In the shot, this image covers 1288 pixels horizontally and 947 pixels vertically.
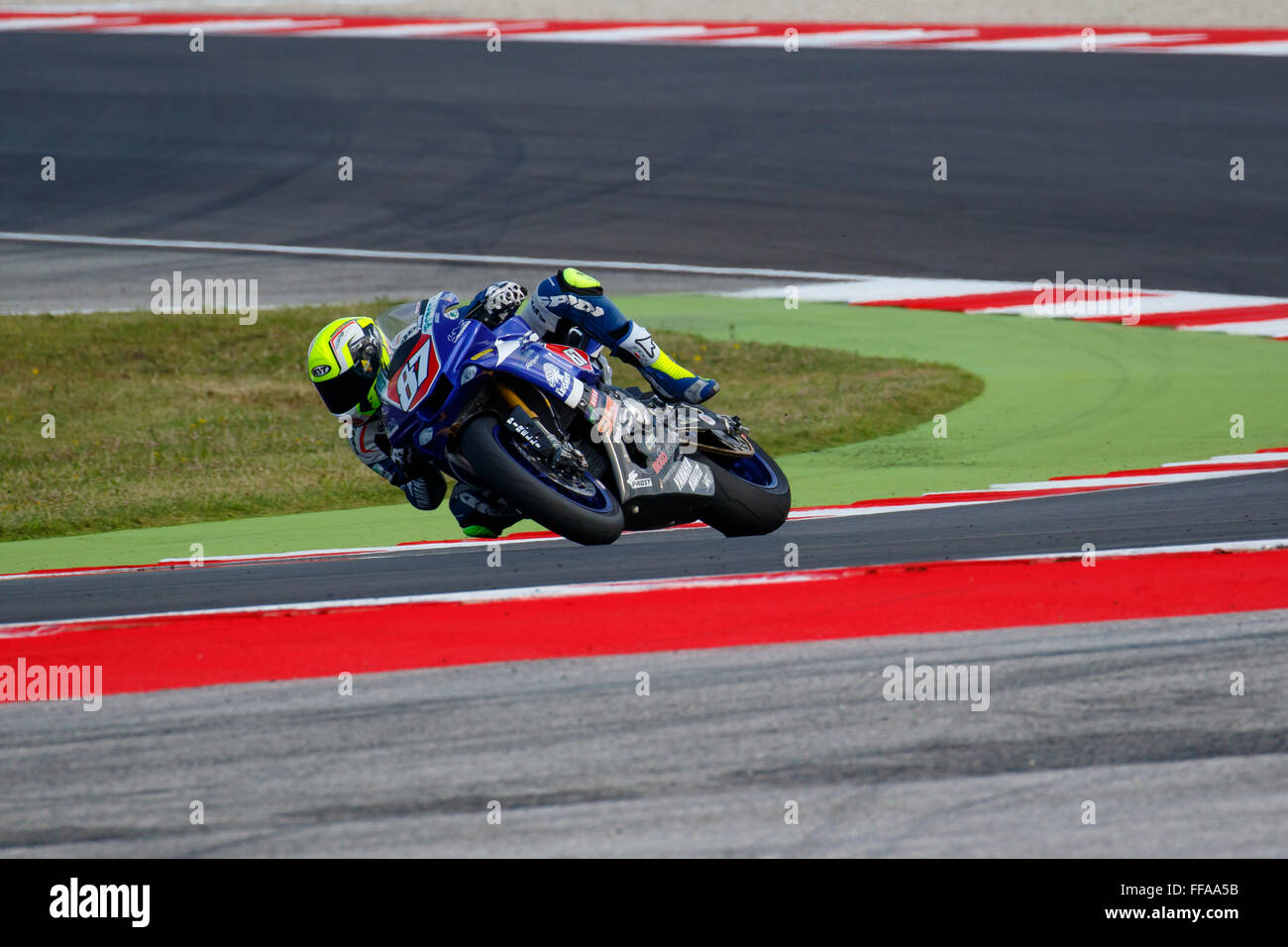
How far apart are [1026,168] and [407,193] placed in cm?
751

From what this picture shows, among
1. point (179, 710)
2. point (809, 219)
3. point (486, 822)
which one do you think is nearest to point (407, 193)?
point (809, 219)

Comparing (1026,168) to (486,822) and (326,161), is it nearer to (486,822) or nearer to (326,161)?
(326,161)

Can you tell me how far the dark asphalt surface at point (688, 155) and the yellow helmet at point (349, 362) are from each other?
32.2 ft

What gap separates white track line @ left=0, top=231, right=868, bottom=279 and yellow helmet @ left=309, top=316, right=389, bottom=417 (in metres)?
9.43

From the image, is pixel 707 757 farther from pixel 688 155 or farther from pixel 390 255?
pixel 688 155

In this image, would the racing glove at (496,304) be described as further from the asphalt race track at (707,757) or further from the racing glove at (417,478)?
the asphalt race track at (707,757)

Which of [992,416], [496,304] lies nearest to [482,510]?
[496,304]

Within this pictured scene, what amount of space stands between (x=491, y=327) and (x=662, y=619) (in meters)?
1.65

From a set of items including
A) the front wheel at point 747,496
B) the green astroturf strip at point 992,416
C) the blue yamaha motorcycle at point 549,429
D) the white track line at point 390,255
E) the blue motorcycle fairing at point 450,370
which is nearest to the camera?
the blue yamaha motorcycle at point 549,429

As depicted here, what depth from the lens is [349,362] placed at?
754cm

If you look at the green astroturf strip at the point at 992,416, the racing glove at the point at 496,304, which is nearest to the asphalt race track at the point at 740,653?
the green astroturf strip at the point at 992,416

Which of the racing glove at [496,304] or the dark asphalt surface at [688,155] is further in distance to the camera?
the dark asphalt surface at [688,155]

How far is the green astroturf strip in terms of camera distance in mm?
10133

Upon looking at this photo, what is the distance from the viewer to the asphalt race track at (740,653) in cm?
538
